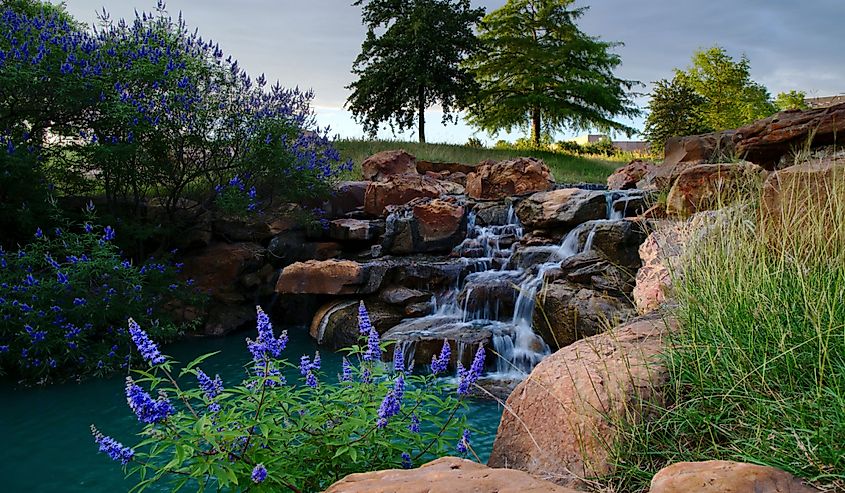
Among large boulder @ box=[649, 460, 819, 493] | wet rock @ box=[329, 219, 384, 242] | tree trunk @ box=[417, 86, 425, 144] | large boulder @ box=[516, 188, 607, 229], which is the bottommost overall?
large boulder @ box=[649, 460, 819, 493]

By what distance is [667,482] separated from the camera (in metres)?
1.86

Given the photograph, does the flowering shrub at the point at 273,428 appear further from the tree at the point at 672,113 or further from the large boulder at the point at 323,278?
the tree at the point at 672,113

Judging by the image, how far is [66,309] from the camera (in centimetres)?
747

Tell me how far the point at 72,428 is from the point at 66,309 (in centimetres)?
218

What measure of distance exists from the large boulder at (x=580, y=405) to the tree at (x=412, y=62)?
20.3 metres

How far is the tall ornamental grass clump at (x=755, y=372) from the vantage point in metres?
2.28

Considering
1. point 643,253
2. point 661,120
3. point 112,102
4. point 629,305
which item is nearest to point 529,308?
point 629,305

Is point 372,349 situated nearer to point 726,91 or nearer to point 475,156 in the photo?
point 475,156

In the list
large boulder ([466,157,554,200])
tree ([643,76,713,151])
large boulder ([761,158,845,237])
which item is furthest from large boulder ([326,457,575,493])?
tree ([643,76,713,151])

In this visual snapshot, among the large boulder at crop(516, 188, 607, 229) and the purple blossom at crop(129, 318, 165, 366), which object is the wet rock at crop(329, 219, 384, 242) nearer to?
the large boulder at crop(516, 188, 607, 229)

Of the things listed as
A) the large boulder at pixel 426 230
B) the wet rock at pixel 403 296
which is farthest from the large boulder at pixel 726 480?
the large boulder at pixel 426 230

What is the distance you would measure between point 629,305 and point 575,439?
15.5 feet

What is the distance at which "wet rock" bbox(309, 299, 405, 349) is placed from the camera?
8.64 metres

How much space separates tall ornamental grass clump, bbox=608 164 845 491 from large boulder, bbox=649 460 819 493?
180 millimetres
